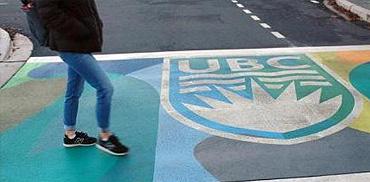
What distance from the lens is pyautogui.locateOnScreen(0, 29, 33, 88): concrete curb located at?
6.96m

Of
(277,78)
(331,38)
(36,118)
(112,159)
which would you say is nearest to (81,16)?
(112,159)

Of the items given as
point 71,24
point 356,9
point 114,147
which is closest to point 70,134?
point 114,147

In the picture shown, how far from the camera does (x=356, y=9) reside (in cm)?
1122

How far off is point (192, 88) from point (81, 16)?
2.43 meters

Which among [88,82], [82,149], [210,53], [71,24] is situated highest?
[71,24]

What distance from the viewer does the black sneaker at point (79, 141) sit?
4574mm

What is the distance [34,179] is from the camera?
404 cm

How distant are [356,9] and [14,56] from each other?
7326 mm

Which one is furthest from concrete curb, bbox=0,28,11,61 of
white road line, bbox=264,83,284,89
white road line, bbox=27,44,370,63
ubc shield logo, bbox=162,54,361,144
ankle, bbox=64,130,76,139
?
white road line, bbox=264,83,284,89

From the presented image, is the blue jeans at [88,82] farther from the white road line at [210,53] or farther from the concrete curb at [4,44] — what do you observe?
the concrete curb at [4,44]

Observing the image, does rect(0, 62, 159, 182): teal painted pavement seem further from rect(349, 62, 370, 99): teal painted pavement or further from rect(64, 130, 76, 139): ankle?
rect(349, 62, 370, 99): teal painted pavement

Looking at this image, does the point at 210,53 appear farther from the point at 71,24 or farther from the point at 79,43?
the point at 71,24

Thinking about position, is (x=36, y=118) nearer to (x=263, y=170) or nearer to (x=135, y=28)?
(x=263, y=170)

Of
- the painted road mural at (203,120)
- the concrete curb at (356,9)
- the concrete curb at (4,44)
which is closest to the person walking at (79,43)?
the painted road mural at (203,120)
